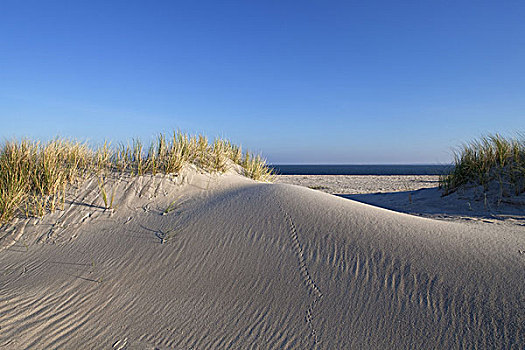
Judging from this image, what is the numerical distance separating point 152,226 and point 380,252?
241 cm

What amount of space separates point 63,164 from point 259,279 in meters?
3.80

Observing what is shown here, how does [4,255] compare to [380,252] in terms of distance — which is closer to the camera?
[380,252]

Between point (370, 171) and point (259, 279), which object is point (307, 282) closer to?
point (259, 279)

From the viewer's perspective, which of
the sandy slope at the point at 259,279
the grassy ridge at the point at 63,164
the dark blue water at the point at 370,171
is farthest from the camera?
the dark blue water at the point at 370,171

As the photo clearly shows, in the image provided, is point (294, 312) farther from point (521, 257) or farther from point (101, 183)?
point (101, 183)

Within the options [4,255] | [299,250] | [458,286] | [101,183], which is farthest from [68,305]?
[458,286]

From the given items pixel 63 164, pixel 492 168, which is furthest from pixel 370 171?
pixel 63 164

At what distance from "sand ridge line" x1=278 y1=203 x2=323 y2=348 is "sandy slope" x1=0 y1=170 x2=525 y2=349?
11mm

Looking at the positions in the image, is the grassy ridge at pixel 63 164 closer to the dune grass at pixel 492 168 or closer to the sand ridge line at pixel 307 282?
the sand ridge line at pixel 307 282

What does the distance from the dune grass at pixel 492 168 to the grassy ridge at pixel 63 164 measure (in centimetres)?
454

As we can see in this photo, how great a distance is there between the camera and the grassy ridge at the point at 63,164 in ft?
12.3

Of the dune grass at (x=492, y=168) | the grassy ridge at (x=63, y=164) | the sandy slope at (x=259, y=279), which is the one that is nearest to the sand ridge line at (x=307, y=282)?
the sandy slope at (x=259, y=279)

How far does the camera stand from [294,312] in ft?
6.80

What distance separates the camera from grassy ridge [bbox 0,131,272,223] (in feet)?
12.3
